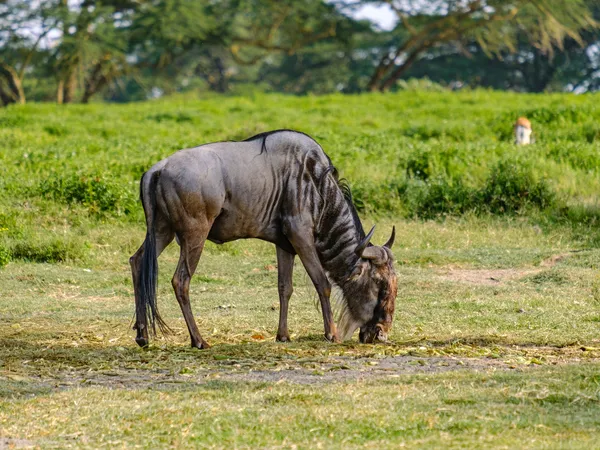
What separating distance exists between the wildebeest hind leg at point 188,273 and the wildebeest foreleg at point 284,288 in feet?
2.26

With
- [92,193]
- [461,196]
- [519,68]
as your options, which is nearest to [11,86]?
[519,68]

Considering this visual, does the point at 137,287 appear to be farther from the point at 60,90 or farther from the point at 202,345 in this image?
the point at 60,90

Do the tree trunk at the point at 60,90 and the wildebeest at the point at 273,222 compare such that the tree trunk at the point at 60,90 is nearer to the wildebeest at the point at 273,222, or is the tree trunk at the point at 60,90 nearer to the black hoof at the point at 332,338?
the wildebeest at the point at 273,222

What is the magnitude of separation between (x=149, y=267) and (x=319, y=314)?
7.49 feet

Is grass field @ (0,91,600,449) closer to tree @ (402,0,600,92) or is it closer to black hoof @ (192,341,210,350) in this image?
black hoof @ (192,341,210,350)

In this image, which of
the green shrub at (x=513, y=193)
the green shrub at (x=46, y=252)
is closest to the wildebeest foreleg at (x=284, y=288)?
the green shrub at (x=46, y=252)

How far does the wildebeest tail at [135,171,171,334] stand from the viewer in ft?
25.2

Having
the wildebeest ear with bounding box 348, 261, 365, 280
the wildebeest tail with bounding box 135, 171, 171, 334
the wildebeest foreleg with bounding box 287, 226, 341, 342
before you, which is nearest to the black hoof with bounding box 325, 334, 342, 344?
the wildebeest foreleg with bounding box 287, 226, 341, 342

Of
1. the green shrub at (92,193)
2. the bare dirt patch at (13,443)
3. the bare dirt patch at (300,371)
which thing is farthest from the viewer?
the green shrub at (92,193)

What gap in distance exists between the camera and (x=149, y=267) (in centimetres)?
768

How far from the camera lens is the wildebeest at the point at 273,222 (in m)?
→ 7.75

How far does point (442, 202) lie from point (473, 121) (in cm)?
803

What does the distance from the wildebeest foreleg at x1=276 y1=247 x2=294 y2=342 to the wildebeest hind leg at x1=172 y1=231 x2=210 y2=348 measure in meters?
0.69

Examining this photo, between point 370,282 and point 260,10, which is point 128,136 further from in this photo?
point 260,10
